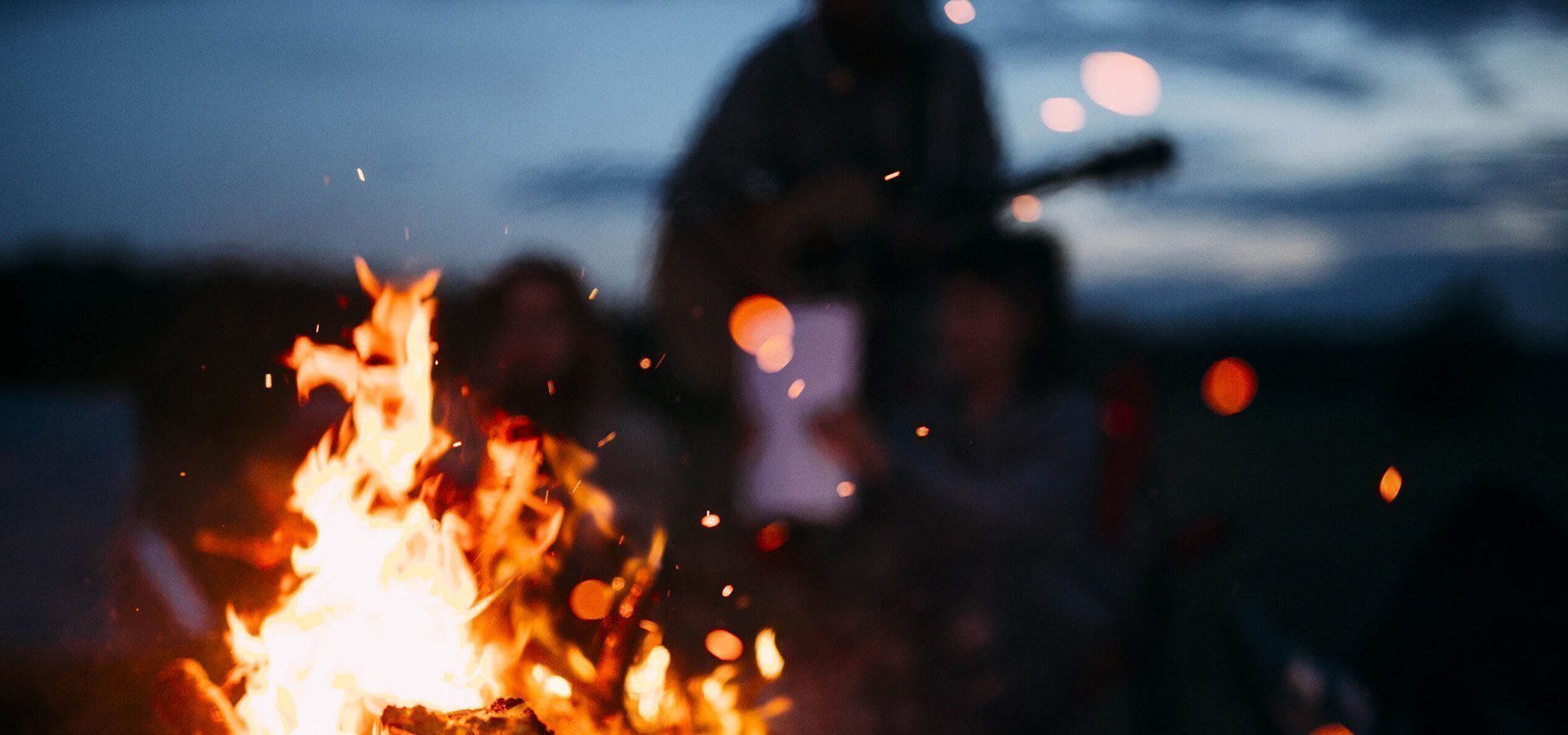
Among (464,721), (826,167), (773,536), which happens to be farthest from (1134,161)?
(464,721)

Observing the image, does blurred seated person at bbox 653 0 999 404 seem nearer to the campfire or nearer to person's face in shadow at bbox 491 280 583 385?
person's face in shadow at bbox 491 280 583 385

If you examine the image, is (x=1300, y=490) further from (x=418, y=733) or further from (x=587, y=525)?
(x=418, y=733)

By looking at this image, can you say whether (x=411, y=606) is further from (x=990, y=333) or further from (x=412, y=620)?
(x=990, y=333)

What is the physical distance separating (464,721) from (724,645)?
171cm

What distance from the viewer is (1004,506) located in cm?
300

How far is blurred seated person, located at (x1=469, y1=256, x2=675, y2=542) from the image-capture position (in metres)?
3.42

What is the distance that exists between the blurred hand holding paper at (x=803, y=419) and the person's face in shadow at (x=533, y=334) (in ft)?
3.02

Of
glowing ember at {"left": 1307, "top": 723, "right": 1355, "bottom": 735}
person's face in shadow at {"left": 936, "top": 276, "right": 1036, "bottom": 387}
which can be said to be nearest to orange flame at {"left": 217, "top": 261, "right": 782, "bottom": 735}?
glowing ember at {"left": 1307, "top": 723, "right": 1355, "bottom": 735}

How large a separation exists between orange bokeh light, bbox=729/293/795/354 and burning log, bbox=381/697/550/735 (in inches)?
98.7

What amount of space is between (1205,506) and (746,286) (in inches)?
219

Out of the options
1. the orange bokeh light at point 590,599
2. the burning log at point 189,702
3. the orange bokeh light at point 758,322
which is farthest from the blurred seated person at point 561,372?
the burning log at point 189,702

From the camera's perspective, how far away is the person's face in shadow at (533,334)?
3434 mm

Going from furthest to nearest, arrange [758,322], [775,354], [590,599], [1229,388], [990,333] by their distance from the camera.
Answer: [1229,388]
[758,322]
[775,354]
[990,333]
[590,599]

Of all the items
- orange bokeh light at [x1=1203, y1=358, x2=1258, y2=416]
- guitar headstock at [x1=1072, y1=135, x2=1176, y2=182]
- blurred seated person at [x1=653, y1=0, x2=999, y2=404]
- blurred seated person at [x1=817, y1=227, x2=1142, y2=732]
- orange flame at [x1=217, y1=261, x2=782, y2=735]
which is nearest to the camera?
orange flame at [x1=217, y1=261, x2=782, y2=735]
